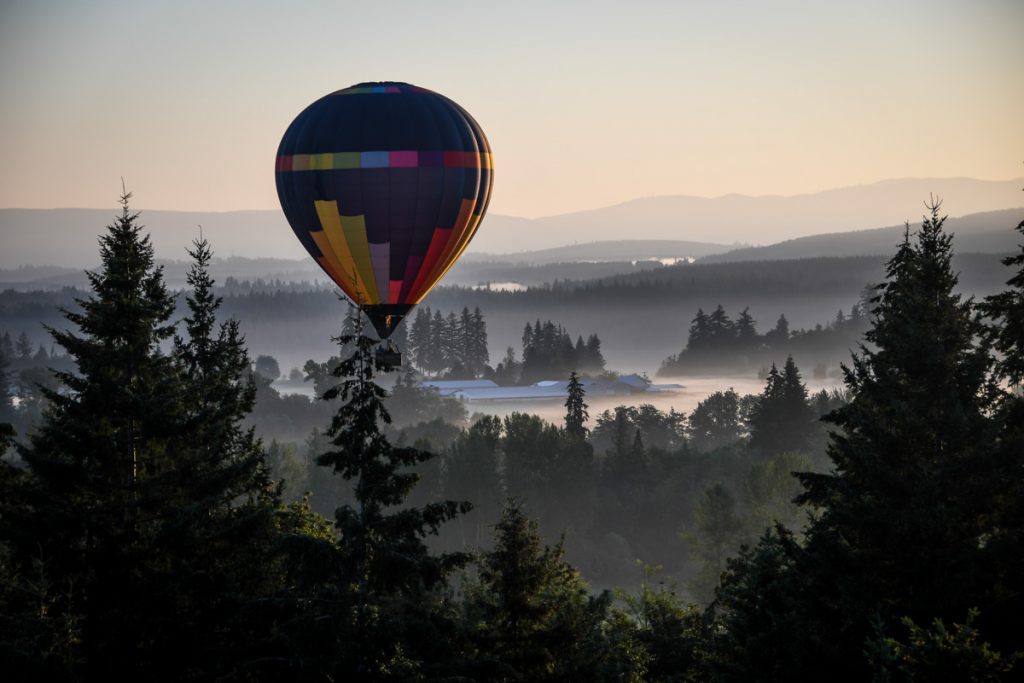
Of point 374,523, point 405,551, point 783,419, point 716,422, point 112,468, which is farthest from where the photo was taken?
point 716,422

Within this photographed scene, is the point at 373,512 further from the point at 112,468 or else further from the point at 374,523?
the point at 112,468

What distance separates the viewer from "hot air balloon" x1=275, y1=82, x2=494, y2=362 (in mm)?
52031

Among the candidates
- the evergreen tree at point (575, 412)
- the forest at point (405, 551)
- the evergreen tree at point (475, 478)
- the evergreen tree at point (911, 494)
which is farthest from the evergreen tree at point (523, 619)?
the evergreen tree at point (575, 412)

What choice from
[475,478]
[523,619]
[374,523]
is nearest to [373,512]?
[374,523]

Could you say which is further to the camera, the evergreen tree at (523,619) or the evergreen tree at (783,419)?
the evergreen tree at (783,419)

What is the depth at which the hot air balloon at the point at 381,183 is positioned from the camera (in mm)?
52031

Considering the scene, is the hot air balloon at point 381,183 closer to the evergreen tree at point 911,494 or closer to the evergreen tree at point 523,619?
the evergreen tree at point 523,619

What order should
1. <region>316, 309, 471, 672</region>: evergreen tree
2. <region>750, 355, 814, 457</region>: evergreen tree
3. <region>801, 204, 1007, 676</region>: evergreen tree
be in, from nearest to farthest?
<region>316, 309, 471, 672</region>: evergreen tree < <region>801, 204, 1007, 676</region>: evergreen tree < <region>750, 355, 814, 457</region>: evergreen tree

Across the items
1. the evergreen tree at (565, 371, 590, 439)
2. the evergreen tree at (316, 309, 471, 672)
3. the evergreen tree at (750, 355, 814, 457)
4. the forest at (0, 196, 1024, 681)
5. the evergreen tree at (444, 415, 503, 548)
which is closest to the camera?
the evergreen tree at (316, 309, 471, 672)

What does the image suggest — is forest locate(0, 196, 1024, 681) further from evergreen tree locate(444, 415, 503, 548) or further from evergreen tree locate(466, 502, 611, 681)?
evergreen tree locate(444, 415, 503, 548)

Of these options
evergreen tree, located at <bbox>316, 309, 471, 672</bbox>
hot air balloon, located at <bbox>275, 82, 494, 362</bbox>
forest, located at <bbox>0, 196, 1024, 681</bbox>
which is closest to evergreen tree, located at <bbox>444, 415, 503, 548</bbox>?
hot air balloon, located at <bbox>275, 82, 494, 362</bbox>

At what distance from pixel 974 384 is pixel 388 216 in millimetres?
28224

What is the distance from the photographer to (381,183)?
52031 millimetres

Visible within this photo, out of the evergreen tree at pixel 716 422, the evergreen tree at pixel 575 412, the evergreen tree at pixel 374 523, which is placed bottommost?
the evergreen tree at pixel 716 422
